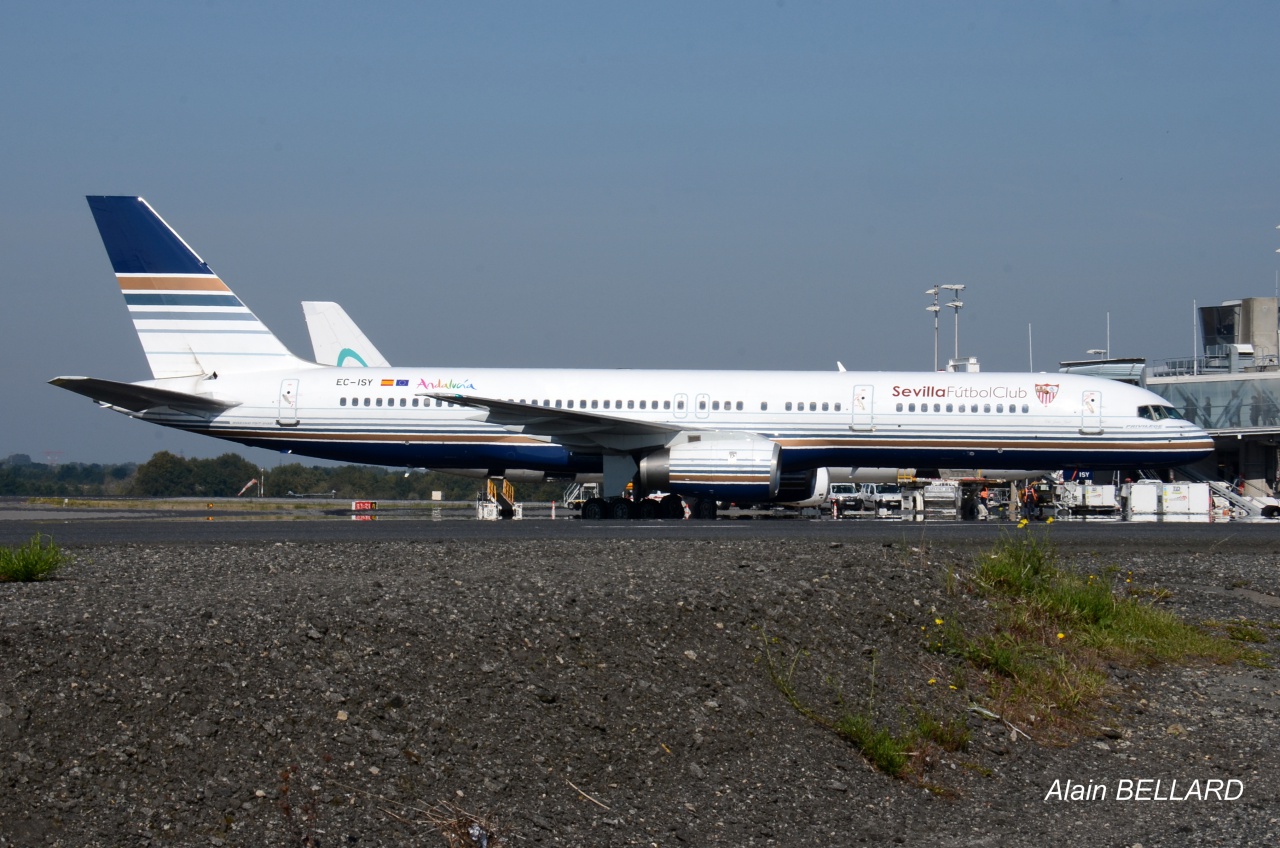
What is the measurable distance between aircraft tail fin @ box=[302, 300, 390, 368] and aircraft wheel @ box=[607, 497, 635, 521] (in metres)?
14.0

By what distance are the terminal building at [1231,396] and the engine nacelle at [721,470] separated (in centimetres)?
1734

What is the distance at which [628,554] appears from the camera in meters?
12.2

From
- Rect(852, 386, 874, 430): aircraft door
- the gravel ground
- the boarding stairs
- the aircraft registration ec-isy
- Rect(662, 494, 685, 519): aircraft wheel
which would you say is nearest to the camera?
the gravel ground

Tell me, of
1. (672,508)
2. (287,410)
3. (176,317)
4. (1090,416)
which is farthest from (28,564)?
(1090,416)

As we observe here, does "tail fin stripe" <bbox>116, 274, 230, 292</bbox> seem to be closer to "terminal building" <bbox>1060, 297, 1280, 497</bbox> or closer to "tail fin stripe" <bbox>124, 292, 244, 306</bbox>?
"tail fin stripe" <bbox>124, 292, 244, 306</bbox>

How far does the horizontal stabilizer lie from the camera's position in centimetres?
2520

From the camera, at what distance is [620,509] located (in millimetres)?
25328

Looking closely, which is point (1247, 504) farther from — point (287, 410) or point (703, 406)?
point (287, 410)

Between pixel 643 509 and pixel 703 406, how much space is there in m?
2.54

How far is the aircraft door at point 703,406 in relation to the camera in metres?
25.8

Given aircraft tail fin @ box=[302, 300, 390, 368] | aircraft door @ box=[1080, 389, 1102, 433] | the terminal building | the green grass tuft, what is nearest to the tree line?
aircraft tail fin @ box=[302, 300, 390, 368]

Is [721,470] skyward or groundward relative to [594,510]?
skyward

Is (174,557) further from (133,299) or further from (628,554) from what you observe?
(133,299)

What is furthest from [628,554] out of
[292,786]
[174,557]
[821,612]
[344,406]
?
[344,406]
